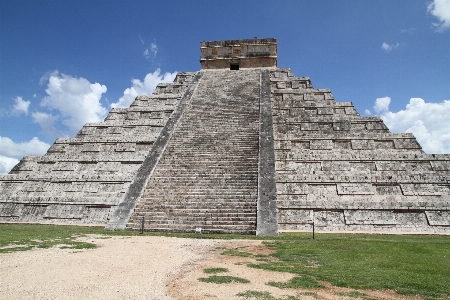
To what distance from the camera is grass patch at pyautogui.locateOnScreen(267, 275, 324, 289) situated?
13.4 feet

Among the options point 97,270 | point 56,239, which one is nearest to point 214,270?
point 97,270

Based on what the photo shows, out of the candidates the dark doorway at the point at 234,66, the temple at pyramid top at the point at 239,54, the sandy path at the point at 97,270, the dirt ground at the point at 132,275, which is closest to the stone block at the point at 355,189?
the dirt ground at the point at 132,275

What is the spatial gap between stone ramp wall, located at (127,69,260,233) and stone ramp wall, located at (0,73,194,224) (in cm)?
133

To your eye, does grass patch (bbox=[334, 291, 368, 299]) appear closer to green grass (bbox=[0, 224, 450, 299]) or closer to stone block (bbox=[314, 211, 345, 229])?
green grass (bbox=[0, 224, 450, 299])

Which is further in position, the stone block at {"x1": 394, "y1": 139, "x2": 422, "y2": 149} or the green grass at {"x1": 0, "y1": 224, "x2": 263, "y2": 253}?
the stone block at {"x1": 394, "y1": 139, "x2": 422, "y2": 149}

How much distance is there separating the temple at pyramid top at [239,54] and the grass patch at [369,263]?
16.4 metres

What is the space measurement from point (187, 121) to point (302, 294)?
11.2 metres

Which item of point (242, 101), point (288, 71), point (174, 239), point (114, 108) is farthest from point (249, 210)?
point (288, 71)

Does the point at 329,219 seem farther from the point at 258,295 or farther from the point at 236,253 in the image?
the point at 258,295

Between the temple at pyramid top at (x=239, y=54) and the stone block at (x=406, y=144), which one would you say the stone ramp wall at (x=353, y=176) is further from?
the temple at pyramid top at (x=239, y=54)

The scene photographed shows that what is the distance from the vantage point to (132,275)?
447 centimetres

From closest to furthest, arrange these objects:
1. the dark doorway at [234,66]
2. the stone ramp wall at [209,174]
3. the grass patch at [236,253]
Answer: the grass patch at [236,253] → the stone ramp wall at [209,174] → the dark doorway at [234,66]

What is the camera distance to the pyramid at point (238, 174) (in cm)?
951

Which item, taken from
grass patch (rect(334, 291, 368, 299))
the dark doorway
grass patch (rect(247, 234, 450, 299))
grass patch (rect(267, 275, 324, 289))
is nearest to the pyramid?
grass patch (rect(247, 234, 450, 299))
